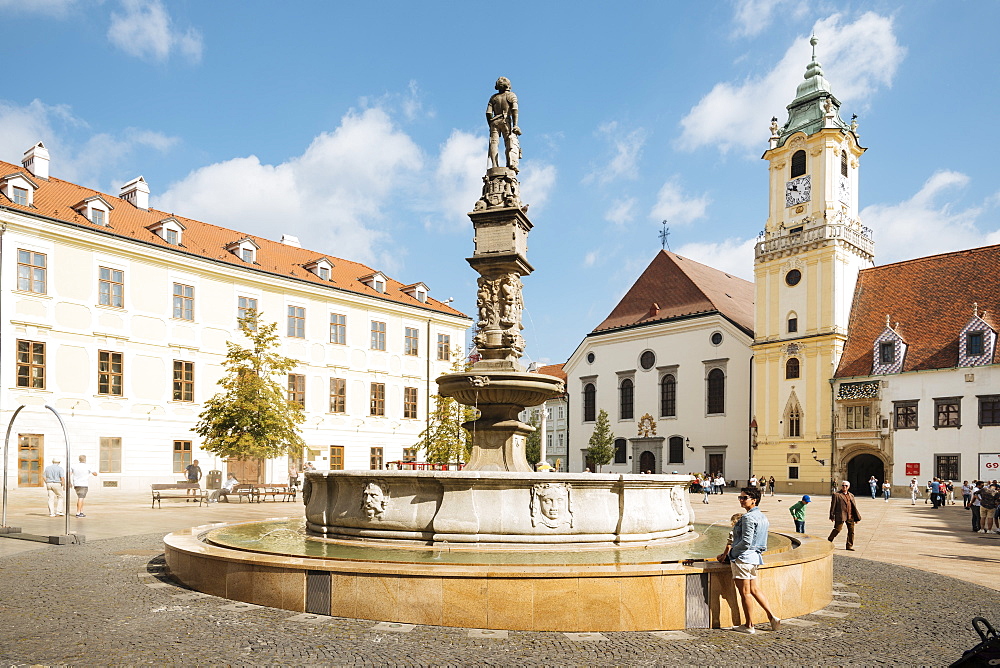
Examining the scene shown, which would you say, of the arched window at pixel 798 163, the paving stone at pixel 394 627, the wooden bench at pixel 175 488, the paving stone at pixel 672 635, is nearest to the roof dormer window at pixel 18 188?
the wooden bench at pixel 175 488

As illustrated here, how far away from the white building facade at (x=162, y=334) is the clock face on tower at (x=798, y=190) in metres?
23.3

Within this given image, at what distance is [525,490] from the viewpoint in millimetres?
9109

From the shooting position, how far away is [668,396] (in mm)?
54969

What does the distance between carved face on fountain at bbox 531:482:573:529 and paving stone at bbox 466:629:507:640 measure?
209 centimetres

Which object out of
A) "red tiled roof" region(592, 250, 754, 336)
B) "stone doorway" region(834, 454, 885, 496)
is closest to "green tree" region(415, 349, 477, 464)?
"stone doorway" region(834, 454, 885, 496)

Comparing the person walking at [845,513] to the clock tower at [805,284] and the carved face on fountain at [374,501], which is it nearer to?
the carved face on fountain at [374,501]

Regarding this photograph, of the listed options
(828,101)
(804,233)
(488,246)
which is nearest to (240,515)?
(488,246)

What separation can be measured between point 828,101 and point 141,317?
135 ft

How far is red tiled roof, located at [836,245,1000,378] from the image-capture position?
42.4 meters

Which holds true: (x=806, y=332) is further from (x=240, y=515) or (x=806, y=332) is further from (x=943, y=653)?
(x=943, y=653)

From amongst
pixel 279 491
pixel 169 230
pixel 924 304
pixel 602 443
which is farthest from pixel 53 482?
pixel 924 304

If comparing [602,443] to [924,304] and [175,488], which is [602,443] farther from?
[175,488]

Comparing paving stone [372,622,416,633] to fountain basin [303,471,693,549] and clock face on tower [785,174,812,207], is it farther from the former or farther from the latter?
clock face on tower [785,174,812,207]

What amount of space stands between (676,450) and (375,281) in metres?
23.5
